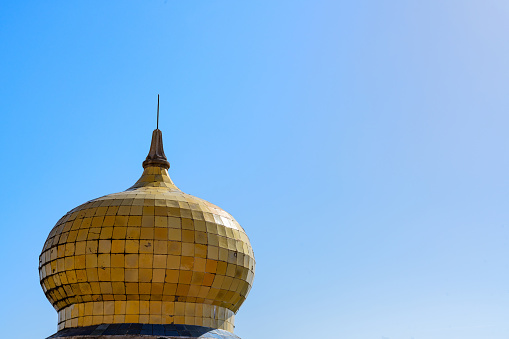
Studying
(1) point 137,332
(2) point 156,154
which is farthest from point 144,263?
(2) point 156,154

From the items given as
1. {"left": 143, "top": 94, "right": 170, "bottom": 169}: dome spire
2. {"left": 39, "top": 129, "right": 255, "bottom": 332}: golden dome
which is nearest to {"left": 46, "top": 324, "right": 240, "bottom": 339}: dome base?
{"left": 39, "top": 129, "right": 255, "bottom": 332}: golden dome

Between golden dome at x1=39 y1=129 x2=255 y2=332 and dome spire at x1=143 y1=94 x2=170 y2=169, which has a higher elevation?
dome spire at x1=143 y1=94 x2=170 y2=169

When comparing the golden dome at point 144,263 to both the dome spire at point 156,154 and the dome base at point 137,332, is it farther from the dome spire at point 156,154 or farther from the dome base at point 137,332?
the dome spire at point 156,154

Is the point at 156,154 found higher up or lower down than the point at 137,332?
higher up

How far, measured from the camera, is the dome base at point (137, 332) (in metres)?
23.5

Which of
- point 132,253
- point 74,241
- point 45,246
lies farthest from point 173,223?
point 45,246

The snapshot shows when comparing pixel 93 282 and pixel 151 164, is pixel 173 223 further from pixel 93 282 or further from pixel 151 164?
pixel 151 164

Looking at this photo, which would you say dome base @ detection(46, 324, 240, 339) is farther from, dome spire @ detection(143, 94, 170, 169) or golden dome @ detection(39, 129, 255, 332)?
dome spire @ detection(143, 94, 170, 169)

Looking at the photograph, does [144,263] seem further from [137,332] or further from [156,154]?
[156,154]

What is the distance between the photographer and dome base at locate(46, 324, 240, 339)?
23469 millimetres

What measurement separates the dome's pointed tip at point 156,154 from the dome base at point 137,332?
7.83 meters

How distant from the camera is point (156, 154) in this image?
100 feet

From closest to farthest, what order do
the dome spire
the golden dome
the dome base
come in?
the dome base, the golden dome, the dome spire

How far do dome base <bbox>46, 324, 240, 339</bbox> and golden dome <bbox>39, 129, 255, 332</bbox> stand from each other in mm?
296
